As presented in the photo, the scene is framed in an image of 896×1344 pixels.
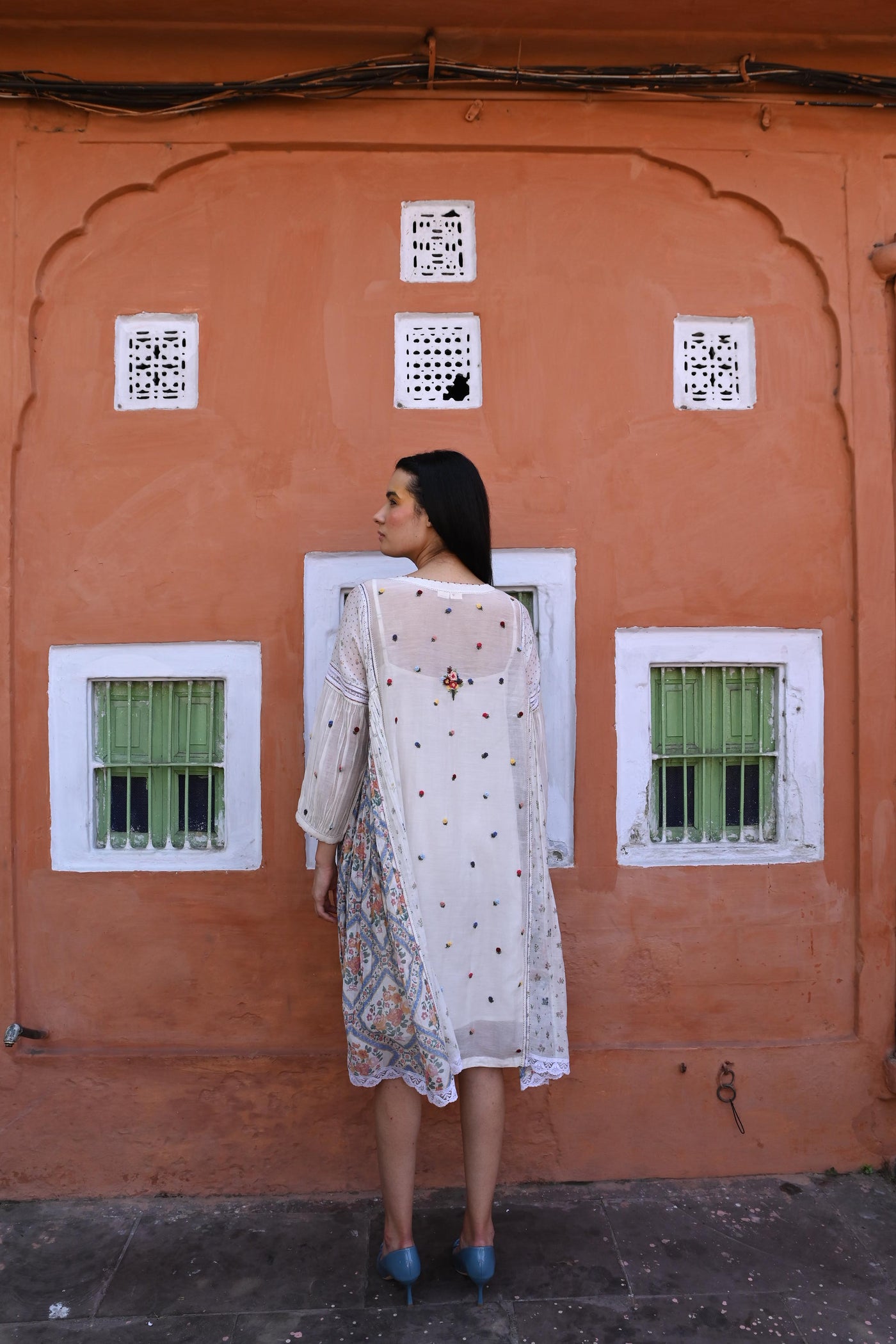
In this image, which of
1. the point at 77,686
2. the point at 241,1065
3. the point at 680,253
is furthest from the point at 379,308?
the point at 241,1065

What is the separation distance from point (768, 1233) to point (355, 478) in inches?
92.3

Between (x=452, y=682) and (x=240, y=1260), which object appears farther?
(x=240, y=1260)

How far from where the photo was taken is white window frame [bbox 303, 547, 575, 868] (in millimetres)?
2674

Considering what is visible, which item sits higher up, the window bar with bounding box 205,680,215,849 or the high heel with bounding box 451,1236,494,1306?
the window bar with bounding box 205,680,215,849

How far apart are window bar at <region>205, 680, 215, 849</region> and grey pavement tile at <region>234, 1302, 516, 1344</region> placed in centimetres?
120

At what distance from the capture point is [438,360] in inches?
→ 107

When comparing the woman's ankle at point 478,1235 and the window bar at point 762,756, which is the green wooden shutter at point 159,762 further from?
the window bar at point 762,756

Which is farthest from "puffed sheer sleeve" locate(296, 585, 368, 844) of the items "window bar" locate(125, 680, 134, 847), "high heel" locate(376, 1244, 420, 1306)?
"high heel" locate(376, 1244, 420, 1306)

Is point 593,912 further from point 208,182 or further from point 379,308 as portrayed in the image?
point 208,182

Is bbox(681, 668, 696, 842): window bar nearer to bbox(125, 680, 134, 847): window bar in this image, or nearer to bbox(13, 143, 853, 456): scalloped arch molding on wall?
bbox(13, 143, 853, 456): scalloped arch molding on wall

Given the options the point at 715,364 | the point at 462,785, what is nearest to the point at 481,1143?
the point at 462,785

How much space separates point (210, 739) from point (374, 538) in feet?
2.51

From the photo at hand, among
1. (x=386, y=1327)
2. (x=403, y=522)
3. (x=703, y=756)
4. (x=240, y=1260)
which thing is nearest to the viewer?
(x=386, y=1327)

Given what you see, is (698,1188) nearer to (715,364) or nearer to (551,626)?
(551,626)
